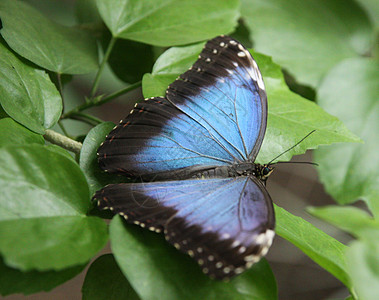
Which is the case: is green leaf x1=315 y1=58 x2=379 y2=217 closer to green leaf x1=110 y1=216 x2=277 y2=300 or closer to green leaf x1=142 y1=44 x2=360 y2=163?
green leaf x1=142 y1=44 x2=360 y2=163

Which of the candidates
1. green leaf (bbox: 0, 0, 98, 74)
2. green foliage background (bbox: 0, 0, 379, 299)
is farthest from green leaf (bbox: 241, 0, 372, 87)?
green leaf (bbox: 0, 0, 98, 74)

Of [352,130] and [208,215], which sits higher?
[208,215]

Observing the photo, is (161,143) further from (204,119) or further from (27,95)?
(27,95)

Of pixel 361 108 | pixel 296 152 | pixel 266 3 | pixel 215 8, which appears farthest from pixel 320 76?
pixel 296 152

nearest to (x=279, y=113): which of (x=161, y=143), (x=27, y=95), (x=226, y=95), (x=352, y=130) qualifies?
(x=226, y=95)

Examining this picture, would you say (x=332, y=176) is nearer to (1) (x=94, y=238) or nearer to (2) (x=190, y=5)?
(2) (x=190, y=5)

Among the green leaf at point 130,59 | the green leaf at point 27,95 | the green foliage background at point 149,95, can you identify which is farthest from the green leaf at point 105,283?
the green leaf at point 130,59

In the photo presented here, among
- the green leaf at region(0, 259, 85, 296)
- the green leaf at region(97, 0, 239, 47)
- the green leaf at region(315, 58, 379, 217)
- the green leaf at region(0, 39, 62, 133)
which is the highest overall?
the green leaf at region(97, 0, 239, 47)
